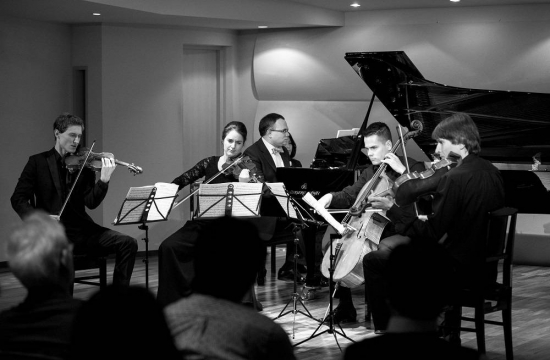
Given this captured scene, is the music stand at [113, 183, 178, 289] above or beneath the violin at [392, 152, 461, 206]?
beneath

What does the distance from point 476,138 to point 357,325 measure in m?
1.63

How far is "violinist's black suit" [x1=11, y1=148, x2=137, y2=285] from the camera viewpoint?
5.49m

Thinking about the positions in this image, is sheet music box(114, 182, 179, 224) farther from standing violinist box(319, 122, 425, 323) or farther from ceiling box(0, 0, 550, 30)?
ceiling box(0, 0, 550, 30)

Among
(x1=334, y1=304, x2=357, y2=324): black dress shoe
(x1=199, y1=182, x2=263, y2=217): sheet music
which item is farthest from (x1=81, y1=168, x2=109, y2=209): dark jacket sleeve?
(x1=334, y1=304, x2=357, y2=324): black dress shoe

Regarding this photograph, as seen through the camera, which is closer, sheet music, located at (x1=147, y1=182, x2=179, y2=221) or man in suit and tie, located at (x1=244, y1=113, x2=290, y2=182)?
sheet music, located at (x1=147, y1=182, x2=179, y2=221)

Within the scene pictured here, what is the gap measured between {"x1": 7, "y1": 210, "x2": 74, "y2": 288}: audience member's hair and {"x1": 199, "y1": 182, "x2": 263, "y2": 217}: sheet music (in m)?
2.80

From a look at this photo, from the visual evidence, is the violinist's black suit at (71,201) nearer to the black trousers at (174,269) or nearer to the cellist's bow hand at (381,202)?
the black trousers at (174,269)

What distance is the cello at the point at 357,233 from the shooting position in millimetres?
4836

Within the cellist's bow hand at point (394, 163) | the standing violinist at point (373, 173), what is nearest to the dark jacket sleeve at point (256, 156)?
the standing violinist at point (373, 173)

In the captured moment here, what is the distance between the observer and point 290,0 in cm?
799

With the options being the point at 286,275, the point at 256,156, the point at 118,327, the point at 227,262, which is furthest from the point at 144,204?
the point at 118,327

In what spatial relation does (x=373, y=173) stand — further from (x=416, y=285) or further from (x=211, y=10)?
(x=416, y=285)

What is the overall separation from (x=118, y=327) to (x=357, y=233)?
11.0ft

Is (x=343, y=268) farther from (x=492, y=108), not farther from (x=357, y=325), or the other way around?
(x=492, y=108)
